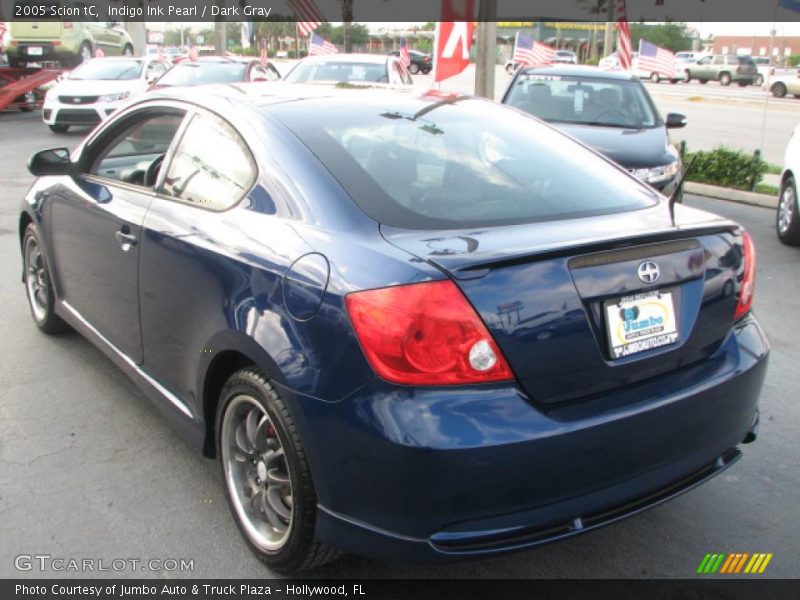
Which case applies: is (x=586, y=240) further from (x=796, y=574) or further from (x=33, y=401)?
(x=33, y=401)

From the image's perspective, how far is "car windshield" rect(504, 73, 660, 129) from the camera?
9.36 metres

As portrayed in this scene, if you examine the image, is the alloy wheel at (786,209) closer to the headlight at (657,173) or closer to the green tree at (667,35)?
the headlight at (657,173)

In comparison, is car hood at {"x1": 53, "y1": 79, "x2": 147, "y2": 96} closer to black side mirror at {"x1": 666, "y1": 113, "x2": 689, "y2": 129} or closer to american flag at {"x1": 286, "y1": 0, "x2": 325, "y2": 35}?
american flag at {"x1": 286, "y1": 0, "x2": 325, "y2": 35}

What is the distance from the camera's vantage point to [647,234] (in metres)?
2.66

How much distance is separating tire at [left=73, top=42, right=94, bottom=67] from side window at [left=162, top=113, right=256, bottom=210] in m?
22.8

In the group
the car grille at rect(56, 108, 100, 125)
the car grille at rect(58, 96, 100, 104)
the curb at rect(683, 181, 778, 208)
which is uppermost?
the car grille at rect(58, 96, 100, 104)

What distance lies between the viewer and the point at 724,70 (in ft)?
163

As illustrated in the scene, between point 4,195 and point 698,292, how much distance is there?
31.9ft

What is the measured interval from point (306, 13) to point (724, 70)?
3757 centimetres

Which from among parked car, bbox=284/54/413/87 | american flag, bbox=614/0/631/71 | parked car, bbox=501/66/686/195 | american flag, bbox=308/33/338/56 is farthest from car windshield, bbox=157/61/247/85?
american flag, bbox=614/0/631/71

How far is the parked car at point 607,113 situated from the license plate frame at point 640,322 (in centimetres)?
570

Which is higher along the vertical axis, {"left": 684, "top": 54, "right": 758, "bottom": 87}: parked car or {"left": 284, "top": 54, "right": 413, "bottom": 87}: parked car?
{"left": 684, "top": 54, "right": 758, "bottom": 87}: parked car

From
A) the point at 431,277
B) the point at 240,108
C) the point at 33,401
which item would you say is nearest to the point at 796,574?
the point at 431,277

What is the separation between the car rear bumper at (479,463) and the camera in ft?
7.44
